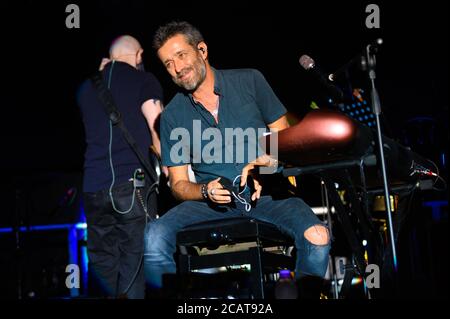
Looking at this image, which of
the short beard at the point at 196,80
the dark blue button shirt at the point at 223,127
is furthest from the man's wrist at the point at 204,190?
the short beard at the point at 196,80

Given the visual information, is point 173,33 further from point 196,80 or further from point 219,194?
point 219,194

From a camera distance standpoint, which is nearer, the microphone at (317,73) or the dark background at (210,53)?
the microphone at (317,73)

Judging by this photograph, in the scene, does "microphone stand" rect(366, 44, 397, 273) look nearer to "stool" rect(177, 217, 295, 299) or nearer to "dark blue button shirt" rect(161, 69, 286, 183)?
"stool" rect(177, 217, 295, 299)

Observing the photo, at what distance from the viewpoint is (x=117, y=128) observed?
338 centimetres

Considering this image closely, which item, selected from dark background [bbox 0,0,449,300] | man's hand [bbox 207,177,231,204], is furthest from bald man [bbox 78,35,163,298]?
dark background [bbox 0,0,449,300]

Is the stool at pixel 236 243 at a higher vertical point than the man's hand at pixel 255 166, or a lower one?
lower

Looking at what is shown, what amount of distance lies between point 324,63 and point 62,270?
313 cm

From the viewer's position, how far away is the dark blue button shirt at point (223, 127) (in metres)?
2.88

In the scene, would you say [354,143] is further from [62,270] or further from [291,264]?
[62,270]

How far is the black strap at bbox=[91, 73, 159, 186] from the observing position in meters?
3.31

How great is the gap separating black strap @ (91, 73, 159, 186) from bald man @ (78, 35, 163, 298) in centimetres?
4

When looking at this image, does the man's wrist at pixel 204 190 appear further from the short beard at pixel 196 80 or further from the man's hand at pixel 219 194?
the short beard at pixel 196 80

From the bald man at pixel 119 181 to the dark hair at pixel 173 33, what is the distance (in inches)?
21.3

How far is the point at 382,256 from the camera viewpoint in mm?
2682
